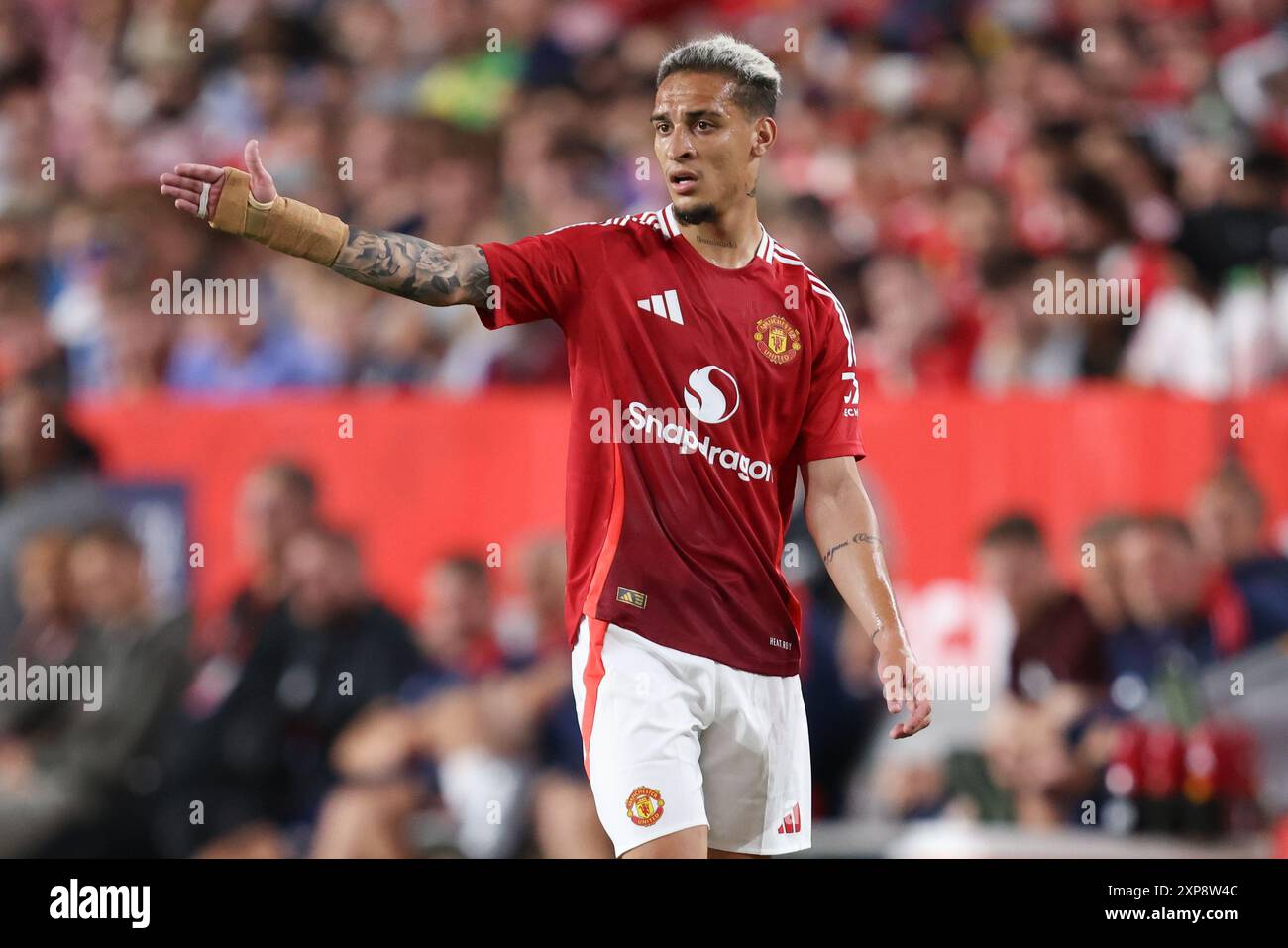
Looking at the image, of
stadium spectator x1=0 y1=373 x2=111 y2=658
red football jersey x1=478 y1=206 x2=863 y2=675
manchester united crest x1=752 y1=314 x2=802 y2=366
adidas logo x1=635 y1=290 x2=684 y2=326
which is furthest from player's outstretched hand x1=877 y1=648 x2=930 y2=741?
stadium spectator x1=0 y1=373 x2=111 y2=658

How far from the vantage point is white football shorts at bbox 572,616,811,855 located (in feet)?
13.9

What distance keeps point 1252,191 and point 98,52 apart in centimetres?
776

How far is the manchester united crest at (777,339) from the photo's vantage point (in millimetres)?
4680

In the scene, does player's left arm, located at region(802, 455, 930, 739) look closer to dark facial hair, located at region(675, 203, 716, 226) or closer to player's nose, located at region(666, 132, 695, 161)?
dark facial hair, located at region(675, 203, 716, 226)

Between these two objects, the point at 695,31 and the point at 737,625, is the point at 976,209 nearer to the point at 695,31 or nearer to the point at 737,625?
the point at 695,31

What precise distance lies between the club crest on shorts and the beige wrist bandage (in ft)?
5.50

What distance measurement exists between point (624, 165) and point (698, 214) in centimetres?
485

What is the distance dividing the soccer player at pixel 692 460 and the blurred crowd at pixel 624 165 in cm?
343

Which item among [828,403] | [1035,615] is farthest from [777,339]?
[1035,615]

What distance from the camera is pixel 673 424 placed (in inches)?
178

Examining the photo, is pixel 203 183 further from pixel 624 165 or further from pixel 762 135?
pixel 624 165

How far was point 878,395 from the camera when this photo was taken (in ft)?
25.0

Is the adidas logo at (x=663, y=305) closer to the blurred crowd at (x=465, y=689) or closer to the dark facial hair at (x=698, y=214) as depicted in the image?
the dark facial hair at (x=698, y=214)
